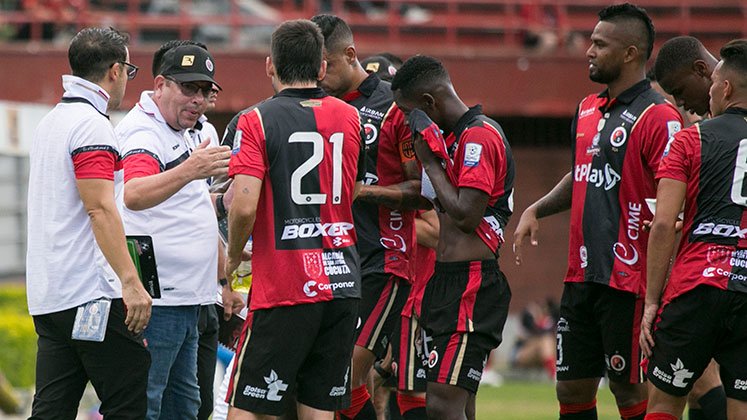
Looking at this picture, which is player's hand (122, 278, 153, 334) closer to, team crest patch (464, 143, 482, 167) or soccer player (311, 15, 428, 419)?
soccer player (311, 15, 428, 419)

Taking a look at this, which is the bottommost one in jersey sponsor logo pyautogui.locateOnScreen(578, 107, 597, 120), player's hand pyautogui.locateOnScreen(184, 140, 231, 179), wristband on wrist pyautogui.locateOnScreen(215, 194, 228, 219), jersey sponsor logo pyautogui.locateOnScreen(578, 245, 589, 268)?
jersey sponsor logo pyautogui.locateOnScreen(578, 245, 589, 268)

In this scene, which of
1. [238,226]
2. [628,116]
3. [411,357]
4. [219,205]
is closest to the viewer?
[238,226]

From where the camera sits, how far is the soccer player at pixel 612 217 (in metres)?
7.05

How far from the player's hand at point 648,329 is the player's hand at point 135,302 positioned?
8.58 ft

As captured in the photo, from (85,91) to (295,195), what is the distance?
1.26 metres

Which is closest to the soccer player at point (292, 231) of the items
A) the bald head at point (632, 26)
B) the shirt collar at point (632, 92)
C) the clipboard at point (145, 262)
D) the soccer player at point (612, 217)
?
the clipboard at point (145, 262)

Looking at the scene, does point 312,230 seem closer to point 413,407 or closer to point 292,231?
point 292,231

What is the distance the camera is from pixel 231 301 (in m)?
7.75

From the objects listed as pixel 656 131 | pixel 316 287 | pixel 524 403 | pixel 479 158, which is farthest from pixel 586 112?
pixel 524 403

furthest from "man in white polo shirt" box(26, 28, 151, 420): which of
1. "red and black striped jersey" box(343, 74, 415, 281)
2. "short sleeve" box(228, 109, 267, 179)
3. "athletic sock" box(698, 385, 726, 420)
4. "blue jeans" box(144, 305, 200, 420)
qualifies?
"athletic sock" box(698, 385, 726, 420)

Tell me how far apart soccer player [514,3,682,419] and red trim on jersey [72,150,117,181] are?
2.55 meters

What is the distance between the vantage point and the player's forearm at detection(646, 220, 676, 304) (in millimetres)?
6375

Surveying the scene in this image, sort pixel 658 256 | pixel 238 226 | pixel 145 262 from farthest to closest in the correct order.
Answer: pixel 145 262 → pixel 658 256 → pixel 238 226

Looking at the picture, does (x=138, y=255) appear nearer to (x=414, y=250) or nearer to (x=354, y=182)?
(x=354, y=182)
